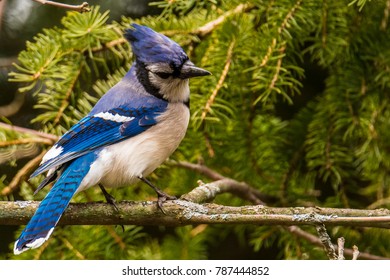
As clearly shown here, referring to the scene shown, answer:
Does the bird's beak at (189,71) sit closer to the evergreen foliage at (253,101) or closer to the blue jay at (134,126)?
the blue jay at (134,126)

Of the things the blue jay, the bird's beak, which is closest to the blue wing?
the blue jay

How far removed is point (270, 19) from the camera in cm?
132

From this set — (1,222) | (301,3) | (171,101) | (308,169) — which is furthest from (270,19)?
(1,222)

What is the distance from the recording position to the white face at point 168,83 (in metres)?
1.24

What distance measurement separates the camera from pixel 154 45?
47.6 inches

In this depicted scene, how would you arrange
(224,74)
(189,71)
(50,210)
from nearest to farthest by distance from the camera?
A: (50,210), (189,71), (224,74)

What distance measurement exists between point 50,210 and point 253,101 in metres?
→ 0.50

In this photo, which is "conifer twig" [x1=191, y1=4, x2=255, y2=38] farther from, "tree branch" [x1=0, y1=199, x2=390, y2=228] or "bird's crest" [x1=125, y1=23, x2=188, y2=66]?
"tree branch" [x1=0, y1=199, x2=390, y2=228]

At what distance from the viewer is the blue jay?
46.4 inches

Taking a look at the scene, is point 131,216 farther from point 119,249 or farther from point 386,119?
point 386,119

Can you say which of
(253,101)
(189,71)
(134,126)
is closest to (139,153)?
(134,126)

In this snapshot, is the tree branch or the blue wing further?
the blue wing

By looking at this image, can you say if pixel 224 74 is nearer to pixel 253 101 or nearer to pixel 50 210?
pixel 253 101

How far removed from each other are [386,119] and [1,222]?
2.42 feet
